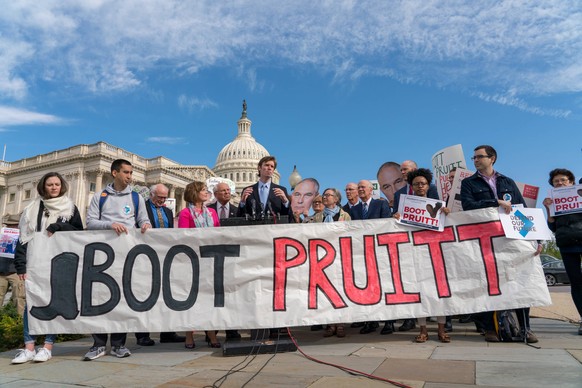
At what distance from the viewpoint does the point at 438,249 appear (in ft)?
16.3

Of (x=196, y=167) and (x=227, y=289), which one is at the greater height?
(x=196, y=167)

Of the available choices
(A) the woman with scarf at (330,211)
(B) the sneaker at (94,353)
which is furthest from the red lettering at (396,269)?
(B) the sneaker at (94,353)

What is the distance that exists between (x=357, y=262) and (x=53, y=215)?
3433 millimetres

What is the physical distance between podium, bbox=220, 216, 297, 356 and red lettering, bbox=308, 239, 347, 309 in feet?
1.60

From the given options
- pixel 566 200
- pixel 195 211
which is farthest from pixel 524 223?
pixel 195 211

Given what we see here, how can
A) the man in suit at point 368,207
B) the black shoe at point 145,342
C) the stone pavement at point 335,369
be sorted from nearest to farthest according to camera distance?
the stone pavement at point 335,369, the black shoe at point 145,342, the man in suit at point 368,207

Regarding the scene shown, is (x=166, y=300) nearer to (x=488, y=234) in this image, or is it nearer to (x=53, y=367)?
(x=53, y=367)

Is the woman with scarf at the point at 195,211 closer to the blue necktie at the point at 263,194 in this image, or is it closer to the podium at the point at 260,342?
the podium at the point at 260,342

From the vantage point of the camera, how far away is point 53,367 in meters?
4.05

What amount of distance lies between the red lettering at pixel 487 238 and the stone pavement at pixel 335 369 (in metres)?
0.71

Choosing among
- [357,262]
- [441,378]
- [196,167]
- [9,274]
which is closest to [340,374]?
[441,378]

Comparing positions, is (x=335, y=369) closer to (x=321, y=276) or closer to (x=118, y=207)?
(x=321, y=276)

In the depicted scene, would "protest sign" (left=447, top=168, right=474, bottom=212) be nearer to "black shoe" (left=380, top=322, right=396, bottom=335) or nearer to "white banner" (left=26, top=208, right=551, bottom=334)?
"white banner" (left=26, top=208, right=551, bottom=334)

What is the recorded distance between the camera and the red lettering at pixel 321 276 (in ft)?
15.6
